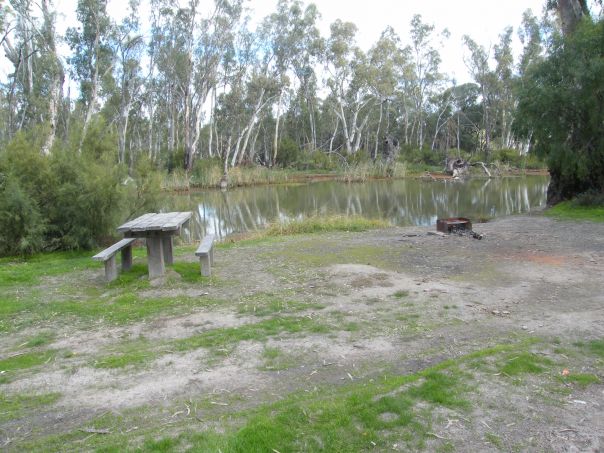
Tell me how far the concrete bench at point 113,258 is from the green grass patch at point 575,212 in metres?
10.3

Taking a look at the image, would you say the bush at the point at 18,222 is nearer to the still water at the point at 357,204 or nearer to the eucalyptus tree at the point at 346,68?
the still water at the point at 357,204

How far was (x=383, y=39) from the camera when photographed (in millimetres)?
45000

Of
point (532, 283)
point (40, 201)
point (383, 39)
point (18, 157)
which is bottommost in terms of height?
point (532, 283)

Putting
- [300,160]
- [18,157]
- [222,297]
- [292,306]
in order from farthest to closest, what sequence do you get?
[300,160]
[18,157]
[222,297]
[292,306]

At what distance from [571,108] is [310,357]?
13.0m

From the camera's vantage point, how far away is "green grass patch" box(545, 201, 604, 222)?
1237cm

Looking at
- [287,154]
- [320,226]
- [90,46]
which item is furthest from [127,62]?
[320,226]

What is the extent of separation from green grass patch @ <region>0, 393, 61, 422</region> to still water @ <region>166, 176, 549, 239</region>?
8196 mm

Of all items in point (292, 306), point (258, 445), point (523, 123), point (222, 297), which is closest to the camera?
point (258, 445)

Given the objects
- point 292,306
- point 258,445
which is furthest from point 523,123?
point 258,445

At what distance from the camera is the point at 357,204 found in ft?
71.2

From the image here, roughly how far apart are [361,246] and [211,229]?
7.41m

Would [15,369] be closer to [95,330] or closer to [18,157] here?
[95,330]

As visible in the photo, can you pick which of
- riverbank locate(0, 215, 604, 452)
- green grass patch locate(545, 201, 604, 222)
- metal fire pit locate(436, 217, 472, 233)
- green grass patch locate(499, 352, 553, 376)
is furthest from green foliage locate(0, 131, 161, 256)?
green grass patch locate(545, 201, 604, 222)
